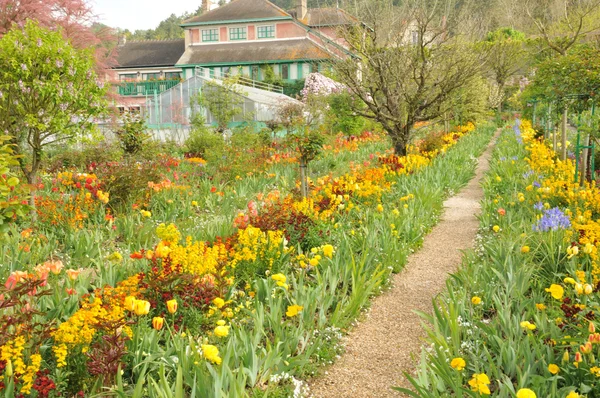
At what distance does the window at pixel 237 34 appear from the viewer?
3828 cm

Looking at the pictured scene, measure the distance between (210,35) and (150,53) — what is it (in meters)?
7.94

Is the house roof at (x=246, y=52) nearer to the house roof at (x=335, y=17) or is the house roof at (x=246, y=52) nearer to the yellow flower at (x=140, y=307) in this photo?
the house roof at (x=335, y=17)

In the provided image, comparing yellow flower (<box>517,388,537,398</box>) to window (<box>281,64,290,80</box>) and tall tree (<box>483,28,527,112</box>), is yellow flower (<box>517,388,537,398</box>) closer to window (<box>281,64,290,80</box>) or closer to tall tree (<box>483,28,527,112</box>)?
tall tree (<box>483,28,527,112</box>)

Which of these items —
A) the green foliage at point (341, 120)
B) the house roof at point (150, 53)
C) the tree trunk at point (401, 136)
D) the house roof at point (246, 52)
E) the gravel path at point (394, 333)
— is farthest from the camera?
the house roof at point (150, 53)

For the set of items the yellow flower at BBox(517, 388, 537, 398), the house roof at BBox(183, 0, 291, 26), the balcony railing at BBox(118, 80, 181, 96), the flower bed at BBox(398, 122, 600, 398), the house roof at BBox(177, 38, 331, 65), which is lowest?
the flower bed at BBox(398, 122, 600, 398)

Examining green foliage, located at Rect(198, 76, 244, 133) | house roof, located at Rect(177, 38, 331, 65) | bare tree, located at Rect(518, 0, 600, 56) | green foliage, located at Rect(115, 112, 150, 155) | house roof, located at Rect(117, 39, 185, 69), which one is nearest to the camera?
green foliage, located at Rect(115, 112, 150, 155)

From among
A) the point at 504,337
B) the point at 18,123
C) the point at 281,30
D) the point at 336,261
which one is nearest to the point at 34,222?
the point at 18,123

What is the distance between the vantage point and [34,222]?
600 cm

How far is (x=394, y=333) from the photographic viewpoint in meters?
3.77

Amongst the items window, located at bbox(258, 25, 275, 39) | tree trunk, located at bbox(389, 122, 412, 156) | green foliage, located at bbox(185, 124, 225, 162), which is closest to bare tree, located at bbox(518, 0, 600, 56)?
tree trunk, located at bbox(389, 122, 412, 156)

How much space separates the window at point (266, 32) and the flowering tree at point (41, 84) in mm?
32357

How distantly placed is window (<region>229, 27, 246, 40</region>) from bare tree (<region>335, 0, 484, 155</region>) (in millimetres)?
29336

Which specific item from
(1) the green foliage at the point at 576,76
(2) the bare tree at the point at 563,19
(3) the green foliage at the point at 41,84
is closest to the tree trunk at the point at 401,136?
(1) the green foliage at the point at 576,76

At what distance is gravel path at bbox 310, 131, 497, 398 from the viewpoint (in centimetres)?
309
